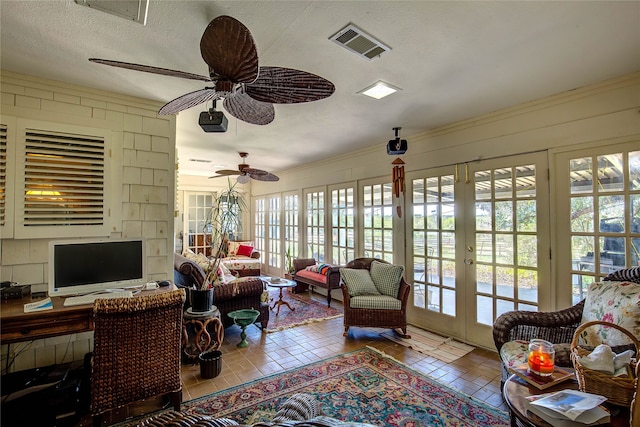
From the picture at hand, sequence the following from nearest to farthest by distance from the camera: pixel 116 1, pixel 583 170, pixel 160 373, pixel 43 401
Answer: pixel 116 1 < pixel 43 401 < pixel 160 373 < pixel 583 170

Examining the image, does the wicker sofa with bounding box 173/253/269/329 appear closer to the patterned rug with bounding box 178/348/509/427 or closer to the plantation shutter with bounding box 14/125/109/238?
the plantation shutter with bounding box 14/125/109/238

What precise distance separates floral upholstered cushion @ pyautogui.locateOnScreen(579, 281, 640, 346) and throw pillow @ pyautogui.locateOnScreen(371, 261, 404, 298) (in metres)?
1.79

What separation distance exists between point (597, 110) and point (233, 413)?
3.88 meters

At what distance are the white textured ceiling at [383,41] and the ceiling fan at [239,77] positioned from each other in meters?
0.41

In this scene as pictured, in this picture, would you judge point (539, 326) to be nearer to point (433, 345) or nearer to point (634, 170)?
point (433, 345)

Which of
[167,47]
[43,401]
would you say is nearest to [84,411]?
[43,401]

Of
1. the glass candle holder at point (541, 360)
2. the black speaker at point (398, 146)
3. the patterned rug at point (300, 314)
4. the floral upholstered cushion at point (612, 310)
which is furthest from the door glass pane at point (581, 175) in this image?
the patterned rug at point (300, 314)

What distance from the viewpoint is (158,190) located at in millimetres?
3068

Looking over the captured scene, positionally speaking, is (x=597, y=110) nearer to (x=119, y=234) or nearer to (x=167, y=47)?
(x=167, y=47)

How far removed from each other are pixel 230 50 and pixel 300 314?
3.89m

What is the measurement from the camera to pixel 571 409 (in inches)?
47.3

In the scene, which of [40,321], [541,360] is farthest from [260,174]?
[541,360]

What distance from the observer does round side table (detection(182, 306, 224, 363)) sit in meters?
2.80

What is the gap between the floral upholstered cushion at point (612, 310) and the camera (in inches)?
72.6
